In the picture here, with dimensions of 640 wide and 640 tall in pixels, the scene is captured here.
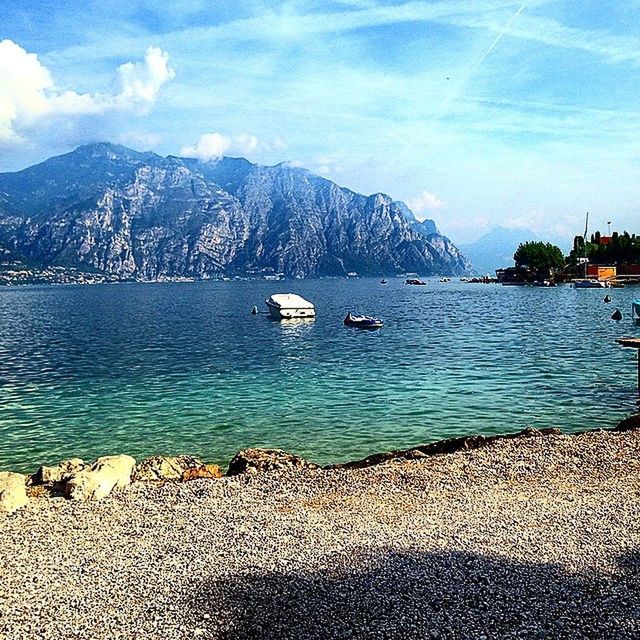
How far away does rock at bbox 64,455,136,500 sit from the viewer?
17.6 meters

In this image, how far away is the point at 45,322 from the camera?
102312 millimetres

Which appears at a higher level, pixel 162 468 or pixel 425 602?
pixel 425 602

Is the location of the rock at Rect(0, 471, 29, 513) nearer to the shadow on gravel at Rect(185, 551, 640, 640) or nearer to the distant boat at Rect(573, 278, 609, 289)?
the shadow on gravel at Rect(185, 551, 640, 640)

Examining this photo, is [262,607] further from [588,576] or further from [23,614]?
[588,576]

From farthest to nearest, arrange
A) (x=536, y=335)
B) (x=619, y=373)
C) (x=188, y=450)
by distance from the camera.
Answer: (x=536, y=335) → (x=619, y=373) → (x=188, y=450)

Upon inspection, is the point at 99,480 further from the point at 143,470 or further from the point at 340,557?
the point at 340,557

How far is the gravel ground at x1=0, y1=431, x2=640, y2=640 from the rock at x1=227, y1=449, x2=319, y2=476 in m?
1.08

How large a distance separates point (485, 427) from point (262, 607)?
21.0m

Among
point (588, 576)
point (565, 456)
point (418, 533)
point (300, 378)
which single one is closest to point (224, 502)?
point (418, 533)

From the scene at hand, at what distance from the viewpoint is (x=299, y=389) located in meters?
40.6

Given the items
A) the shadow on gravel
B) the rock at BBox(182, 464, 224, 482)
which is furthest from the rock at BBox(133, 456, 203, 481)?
the shadow on gravel

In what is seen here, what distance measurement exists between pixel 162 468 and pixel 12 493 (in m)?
4.81

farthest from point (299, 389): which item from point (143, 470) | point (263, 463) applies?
point (143, 470)

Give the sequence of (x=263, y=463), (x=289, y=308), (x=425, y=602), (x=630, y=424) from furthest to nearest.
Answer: (x=289, y=308)
(x=630, y=424)
(x=263, y=463)
(x=425, y=602)
